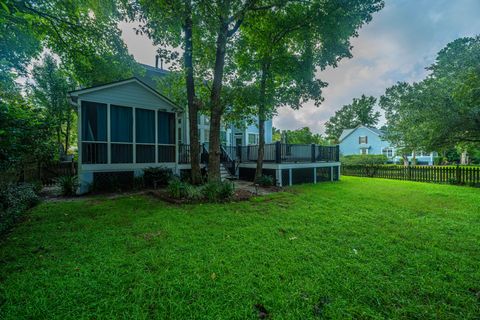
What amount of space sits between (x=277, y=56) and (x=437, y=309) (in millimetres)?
9696

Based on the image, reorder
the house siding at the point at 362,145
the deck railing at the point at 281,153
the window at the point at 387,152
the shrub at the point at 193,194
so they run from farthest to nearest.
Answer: the house siding at the point at 362,145, the window at the point at 387,152, the deck railing at the point at 281,153, the shrub at the point at 193,194

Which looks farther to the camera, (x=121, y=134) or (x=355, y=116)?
(x=355, y=116)

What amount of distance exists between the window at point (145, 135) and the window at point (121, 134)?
287 millimetres

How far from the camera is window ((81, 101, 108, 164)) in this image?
809cm

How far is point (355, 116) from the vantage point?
2040 inches

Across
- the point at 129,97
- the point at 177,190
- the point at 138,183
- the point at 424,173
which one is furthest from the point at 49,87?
the point at 424,173

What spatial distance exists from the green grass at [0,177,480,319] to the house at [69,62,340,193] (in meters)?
3.75

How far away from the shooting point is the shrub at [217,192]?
6650 mm

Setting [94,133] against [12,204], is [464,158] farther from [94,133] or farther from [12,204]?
[12,204]

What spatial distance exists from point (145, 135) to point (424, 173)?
1652 cm

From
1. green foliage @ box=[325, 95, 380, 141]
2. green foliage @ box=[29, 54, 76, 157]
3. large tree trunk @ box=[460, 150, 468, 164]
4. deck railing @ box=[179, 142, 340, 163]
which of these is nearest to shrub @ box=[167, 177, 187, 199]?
deck railing @ box=[179, 142, 340, 163]

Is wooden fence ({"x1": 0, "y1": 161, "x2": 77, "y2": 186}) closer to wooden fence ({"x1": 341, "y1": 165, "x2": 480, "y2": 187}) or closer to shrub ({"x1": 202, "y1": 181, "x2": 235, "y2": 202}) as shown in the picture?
shrub ({"x1": 202, "y1": 181, "x2": 235, "y2": 202})

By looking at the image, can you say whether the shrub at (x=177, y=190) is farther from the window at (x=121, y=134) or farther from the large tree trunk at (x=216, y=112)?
the window at (x=121, y=134)

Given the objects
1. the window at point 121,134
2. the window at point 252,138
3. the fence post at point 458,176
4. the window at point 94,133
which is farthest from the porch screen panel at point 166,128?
the fence post at point 458,176
